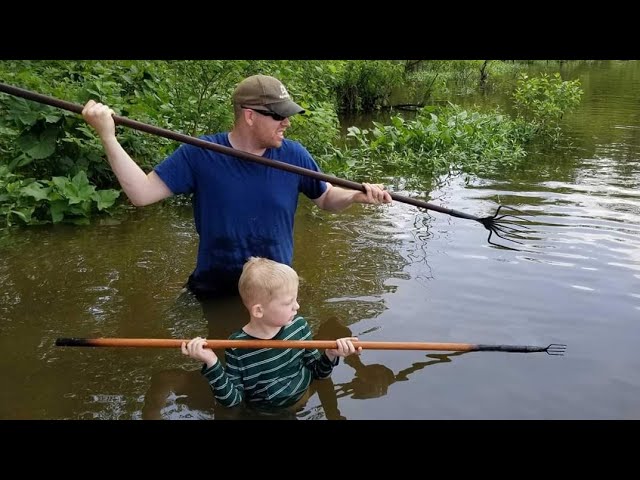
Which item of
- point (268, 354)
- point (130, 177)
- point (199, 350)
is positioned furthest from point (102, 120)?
point (268, 354)

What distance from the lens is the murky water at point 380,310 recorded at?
3.58 meters

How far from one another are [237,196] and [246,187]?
0.08 metres

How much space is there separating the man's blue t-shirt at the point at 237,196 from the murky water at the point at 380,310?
72cm

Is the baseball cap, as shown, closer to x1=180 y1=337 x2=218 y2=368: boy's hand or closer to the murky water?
x1=180 y1=337 x2=218 y2=368: boy's hand

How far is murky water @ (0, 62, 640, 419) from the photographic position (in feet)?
11.8

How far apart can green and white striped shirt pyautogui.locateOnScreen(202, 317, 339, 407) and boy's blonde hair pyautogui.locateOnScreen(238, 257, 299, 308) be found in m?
0.24

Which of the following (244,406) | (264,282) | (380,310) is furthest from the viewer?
(380,310)

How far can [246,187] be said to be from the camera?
12.9 ft

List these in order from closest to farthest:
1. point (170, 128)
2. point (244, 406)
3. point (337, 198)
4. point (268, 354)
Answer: point (268, 354), point (244, 406), point (337, 198), point (170, 128)

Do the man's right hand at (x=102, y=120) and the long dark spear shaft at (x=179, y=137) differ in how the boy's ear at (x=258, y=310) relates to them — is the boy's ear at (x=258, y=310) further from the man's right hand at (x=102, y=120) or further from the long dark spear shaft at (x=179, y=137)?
the man's right hand at (x=102, y=120)

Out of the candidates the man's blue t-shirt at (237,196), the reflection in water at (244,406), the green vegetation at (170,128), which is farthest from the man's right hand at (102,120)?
the green vegetation at (170,128)

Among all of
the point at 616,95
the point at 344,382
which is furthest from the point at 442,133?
the point at 616,95

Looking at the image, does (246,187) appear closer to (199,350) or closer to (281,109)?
(281,109)

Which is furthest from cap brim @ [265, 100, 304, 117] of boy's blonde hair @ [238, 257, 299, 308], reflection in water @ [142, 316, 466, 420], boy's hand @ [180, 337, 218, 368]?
reflection in water @ [142, 316, 466, 420]
